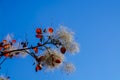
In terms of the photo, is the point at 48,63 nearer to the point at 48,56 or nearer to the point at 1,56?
the point at 48,56

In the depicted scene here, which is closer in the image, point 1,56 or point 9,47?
point 1,56

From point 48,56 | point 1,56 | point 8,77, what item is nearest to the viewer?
point 1,56

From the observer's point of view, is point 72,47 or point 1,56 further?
point 72,47

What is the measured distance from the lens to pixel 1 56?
9977 mm

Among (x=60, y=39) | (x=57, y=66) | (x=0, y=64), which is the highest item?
(x=60, y=39)

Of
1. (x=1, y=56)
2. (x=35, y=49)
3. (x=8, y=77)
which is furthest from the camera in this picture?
(x=8, y=77)

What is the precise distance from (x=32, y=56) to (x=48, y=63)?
2.79 feet

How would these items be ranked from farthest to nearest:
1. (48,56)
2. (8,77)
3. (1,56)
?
(8,77) → (48,56) → (1,56)

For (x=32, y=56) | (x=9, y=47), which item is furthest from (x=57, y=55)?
(x=9, y=47)

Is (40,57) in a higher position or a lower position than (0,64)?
higher

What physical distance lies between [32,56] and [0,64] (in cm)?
144

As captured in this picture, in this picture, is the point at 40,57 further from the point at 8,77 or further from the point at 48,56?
the point at 8,77

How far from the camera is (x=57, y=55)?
11648 millimetres

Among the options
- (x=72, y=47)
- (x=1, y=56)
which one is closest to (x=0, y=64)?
(x=1, y=56)
